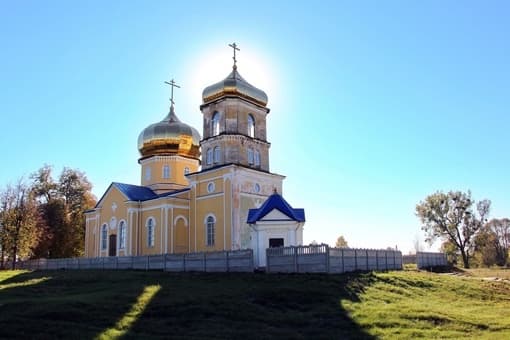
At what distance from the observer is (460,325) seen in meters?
11.5

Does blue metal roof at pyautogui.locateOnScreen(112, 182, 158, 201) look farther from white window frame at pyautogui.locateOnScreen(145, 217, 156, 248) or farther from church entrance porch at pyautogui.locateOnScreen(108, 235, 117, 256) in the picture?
church entrance porch at pyautogui.locateOnScreen(108, 235, 117, 256)

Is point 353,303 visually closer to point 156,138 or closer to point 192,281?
point 192,281

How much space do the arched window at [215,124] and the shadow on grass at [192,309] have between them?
14.0m

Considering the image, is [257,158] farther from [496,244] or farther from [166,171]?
[496,244]

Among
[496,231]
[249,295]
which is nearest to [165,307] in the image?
[249,295]

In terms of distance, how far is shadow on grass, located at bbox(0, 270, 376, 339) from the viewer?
33.2 feet

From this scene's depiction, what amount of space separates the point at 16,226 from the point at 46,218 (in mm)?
6748

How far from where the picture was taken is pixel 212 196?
2862 centimetres

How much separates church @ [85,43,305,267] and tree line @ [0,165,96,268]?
6.88 metres

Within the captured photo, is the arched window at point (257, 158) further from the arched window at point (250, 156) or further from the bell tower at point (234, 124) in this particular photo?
the arched window at point (250, 156)

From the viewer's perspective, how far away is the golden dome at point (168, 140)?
35906 mm

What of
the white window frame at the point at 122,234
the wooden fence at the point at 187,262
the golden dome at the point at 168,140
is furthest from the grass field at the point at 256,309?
the golden dome at the point at 168,140

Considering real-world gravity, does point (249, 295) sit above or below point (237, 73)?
below

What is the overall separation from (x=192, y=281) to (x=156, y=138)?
787 inches
